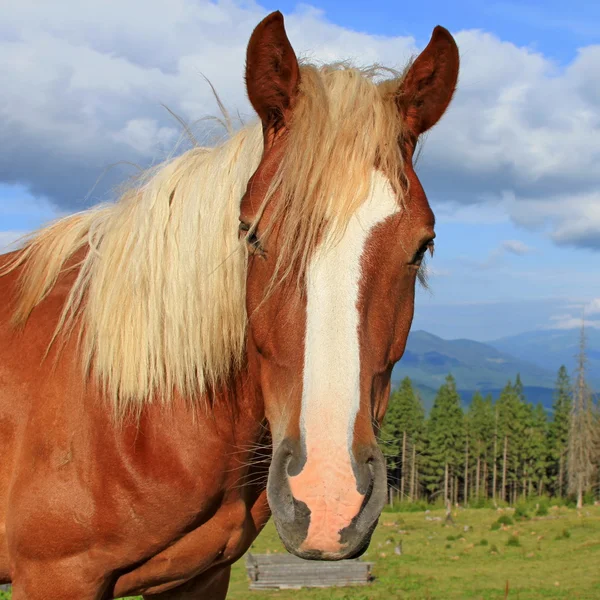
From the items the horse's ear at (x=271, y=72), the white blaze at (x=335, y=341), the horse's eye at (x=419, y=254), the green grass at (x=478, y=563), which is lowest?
the green grass at (x=478, y=563)

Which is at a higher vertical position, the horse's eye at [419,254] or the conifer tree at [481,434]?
the horse's eye at [419,254]

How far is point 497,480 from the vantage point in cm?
7831

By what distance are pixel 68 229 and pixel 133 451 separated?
1415 millimetres

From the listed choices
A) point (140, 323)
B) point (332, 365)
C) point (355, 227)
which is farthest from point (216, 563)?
point (355, 227)

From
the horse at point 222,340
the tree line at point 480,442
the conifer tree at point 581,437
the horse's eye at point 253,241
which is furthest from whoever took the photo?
the tree line at point 480,442

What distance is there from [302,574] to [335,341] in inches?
767

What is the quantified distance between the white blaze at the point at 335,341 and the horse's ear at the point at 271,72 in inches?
26.5

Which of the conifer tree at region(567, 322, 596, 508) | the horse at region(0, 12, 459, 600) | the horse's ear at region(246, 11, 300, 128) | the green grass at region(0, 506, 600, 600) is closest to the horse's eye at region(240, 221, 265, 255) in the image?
the horse at region(0, 12, 459, 600)

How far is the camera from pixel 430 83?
302 centimetres

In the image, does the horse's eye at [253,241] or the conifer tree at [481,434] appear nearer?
the horse's eye at [253,241]

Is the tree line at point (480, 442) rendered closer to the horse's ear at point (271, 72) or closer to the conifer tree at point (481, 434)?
the conifer tree at point (481, 434)

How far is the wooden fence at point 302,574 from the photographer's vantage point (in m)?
19.7

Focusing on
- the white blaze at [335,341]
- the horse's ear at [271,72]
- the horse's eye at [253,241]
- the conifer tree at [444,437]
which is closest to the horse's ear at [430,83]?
the horse's ear at [271,72]

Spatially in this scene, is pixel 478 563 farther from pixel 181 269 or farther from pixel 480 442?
pixel 480 442
